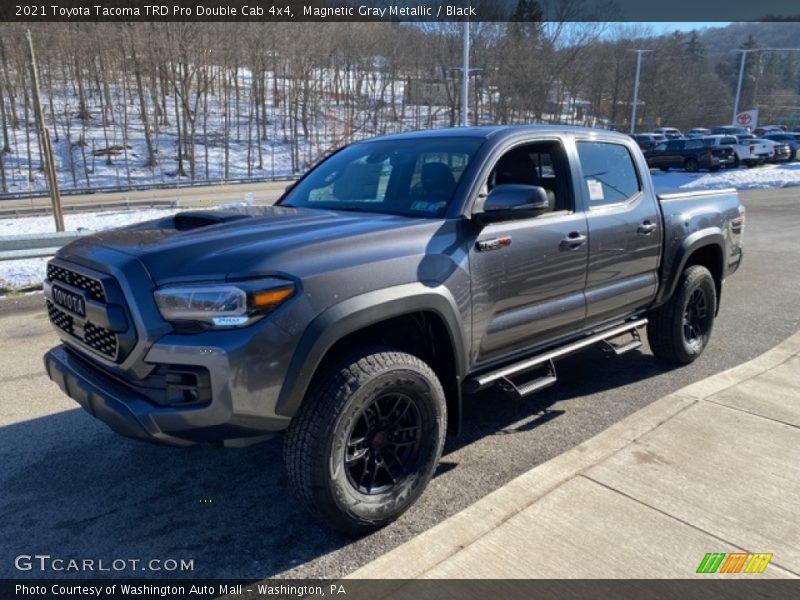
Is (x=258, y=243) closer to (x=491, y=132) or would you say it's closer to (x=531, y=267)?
(x=531, y=267)

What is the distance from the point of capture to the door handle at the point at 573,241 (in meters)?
3.84

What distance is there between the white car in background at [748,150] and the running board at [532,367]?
29.8 m

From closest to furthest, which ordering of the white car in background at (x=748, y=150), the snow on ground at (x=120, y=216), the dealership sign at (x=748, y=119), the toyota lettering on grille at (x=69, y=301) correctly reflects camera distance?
the toyota lettering on grille at (x=69, y=301), the snow on ground at (x=120, y=216), the white car in background at (x=748, y=150), the dealership sign at (x=748, y=119)

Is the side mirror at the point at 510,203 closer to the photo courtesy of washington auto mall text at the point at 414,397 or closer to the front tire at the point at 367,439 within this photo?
the photo courtesy of washington auto mall text at the point at 414,397

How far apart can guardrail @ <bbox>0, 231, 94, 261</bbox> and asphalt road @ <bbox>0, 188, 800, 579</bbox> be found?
387 centimetres

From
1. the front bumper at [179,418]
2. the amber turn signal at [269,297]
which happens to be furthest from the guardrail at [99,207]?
the amber turn signal at [269,297]

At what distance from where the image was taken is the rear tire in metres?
5.01

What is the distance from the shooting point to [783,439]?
380 centimetres

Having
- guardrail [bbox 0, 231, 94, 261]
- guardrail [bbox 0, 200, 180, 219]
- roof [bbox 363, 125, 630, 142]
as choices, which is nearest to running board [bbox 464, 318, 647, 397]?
roof [bbox 363, 125, 630, 142]

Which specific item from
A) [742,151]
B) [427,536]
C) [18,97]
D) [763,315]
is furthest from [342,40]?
[427,536]

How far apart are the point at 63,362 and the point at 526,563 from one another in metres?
2.47

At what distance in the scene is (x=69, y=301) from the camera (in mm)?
3004

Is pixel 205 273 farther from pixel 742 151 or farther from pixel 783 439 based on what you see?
pixel 742 151

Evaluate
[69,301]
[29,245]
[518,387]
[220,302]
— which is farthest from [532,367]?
[29,245]
